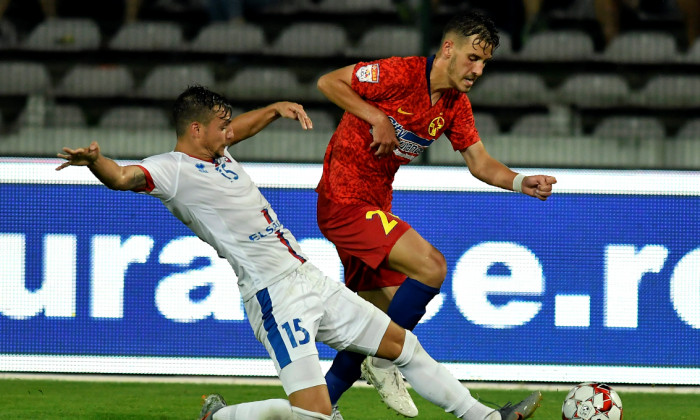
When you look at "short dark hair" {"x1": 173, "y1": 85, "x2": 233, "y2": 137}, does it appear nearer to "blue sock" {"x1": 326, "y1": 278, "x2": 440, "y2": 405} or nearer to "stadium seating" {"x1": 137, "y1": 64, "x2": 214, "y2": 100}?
"blue sock" {"x1": 326, "y1": 278, "x2": 440, "y2": 405}

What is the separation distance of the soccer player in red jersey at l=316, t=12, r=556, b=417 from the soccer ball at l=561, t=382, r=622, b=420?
699 mm

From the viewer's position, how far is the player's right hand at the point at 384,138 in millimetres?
4086

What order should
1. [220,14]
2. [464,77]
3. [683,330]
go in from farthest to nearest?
1. [220,14]
2. [683,330]
3. [464,77]

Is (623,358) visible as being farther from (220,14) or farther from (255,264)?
(220,14)

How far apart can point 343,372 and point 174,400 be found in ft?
4.33

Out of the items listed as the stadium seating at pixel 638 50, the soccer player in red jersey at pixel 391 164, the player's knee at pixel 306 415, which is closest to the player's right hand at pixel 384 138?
the soccer player in red jersey at pixel 391 164

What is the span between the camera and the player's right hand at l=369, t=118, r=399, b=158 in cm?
409

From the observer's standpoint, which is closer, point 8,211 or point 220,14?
point 8,211

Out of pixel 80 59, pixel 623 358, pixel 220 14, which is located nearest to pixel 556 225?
pixel 623 358

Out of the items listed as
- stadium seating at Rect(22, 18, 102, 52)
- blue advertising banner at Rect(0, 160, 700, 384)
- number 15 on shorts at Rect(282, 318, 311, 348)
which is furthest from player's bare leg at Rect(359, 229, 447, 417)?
stadium seating at Rect(22, 18, 102, 52)

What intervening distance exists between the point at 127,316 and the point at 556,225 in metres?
2.51

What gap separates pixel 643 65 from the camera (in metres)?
6.59

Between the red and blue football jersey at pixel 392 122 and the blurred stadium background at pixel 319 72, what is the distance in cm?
149

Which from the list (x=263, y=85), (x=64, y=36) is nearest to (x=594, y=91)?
(x=263, y=85)
